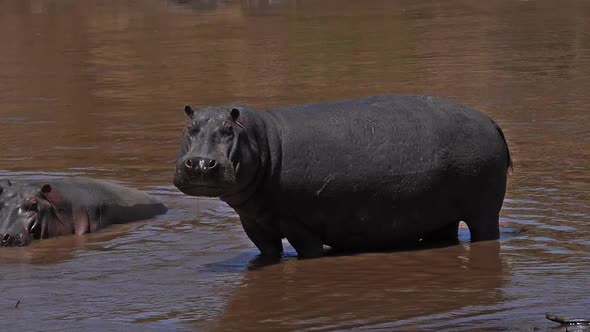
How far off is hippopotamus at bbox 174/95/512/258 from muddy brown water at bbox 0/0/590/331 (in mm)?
207

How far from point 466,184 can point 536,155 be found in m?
3.76

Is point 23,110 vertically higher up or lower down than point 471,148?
lower down

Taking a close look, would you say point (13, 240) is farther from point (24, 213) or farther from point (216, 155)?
point (216, 155)

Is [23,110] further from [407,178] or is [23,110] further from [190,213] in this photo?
[407,178]

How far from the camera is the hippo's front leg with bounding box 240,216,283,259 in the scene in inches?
354

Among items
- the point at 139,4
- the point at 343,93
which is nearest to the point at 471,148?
the point at 343,93

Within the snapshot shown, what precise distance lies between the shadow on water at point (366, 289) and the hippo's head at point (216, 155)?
641 millimetres

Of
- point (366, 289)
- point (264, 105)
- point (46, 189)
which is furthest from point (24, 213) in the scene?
point (264, 105)

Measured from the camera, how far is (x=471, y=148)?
922cm

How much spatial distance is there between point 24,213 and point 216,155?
2641mm

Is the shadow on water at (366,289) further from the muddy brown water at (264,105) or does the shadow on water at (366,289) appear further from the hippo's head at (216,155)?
the hippo's head at (216,155)

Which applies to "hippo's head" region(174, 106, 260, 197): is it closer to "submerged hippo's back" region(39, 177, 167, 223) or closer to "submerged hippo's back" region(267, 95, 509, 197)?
"submerged hippo's back" region(267, 95, 509, 197)

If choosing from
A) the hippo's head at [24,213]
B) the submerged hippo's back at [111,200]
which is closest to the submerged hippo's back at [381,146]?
the submerged hippo's back at [111,200]

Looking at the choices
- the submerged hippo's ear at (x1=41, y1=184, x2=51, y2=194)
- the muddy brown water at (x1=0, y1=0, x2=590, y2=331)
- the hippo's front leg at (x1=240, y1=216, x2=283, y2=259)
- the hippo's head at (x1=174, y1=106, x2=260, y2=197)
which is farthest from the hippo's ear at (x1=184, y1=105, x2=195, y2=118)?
the submerged hippo's ear at (x1=41, y1=184, x2=51, y2=194)
